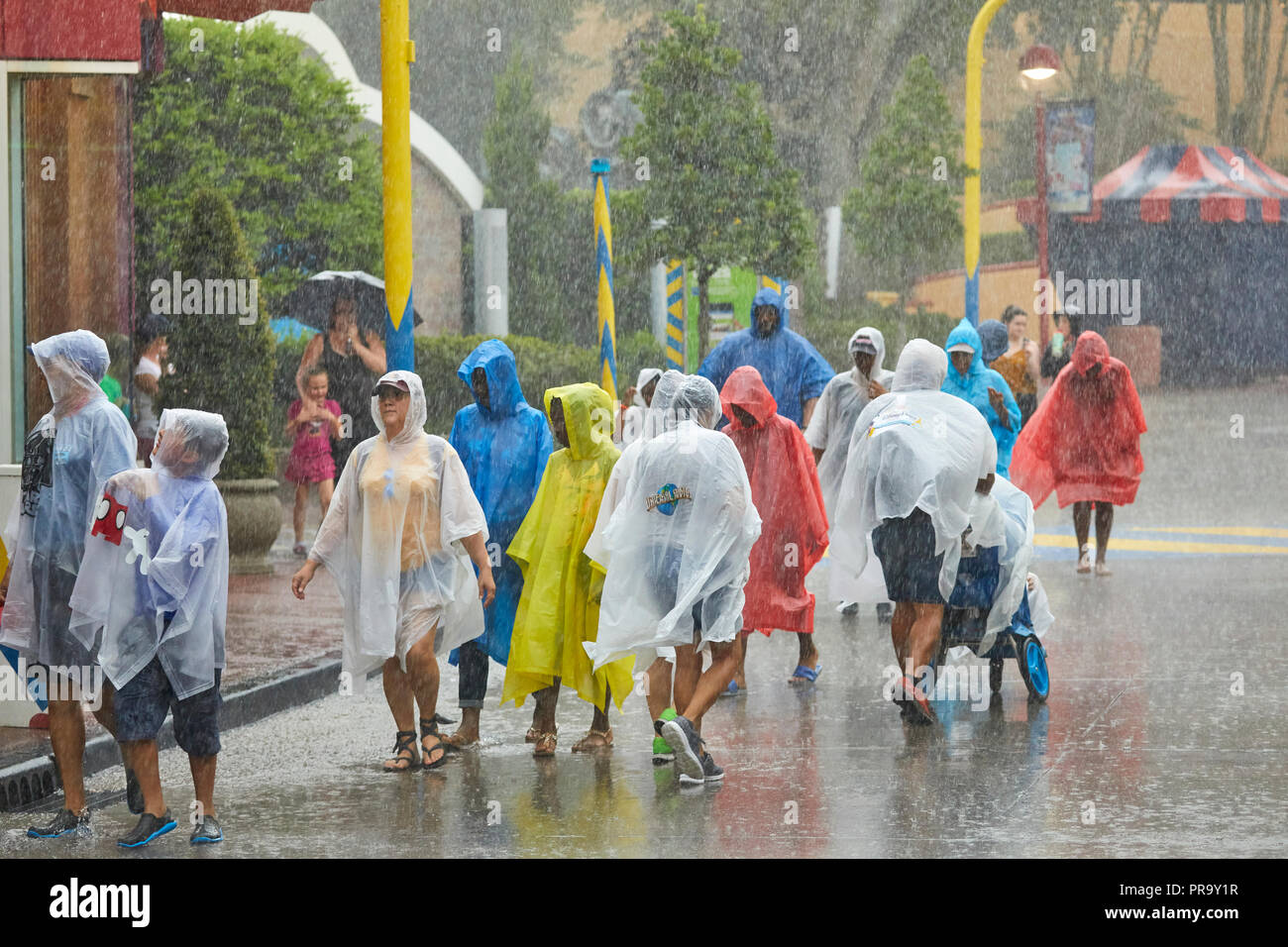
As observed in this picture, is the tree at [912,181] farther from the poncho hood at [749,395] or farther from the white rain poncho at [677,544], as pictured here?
the white rain poncho at [677,544]

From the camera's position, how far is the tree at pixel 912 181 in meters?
31.6

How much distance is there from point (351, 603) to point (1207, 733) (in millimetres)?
3730

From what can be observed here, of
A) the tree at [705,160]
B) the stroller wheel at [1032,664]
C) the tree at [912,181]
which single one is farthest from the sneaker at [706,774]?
the tree at [912,181]

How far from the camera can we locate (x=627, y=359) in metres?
33.0

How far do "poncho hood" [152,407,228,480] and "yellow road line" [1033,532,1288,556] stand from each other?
1042 cm

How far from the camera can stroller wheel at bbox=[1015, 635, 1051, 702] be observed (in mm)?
8773

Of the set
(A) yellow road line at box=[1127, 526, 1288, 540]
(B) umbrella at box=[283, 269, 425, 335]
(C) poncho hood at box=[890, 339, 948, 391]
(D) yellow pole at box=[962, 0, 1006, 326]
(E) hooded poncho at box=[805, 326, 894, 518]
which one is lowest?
(A) yellow road line at box=[1127, 526, 1288, 540]

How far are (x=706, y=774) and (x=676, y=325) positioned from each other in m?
16.0

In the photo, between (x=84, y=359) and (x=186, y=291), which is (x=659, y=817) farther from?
(x=186, y=291)

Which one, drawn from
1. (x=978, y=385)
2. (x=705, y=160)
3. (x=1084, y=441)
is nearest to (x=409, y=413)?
(x=978, y=385)

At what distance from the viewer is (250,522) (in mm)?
13828

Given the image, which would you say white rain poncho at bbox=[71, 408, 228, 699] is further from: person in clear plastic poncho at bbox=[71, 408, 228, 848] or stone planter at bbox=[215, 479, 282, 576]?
stone planter at bbox=[215, 479, 282, 576]

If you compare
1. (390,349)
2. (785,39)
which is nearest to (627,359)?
(785,39)

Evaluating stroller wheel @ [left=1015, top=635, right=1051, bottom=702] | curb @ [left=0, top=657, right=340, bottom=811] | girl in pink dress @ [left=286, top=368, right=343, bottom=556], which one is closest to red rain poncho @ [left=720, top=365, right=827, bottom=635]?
stroller wheel @ [left=1015, top=635, right=1051, bottom=702]
